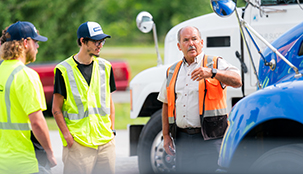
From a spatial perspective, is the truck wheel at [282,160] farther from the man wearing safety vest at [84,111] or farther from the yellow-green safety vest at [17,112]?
the yellow-green safety vest at [17,112]

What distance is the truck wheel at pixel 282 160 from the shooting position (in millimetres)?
3166

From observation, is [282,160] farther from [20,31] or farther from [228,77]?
[20,31]

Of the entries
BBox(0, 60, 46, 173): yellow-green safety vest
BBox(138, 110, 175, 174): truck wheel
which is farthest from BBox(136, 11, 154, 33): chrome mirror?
BBox(0, 60, 46, 173): yellow-green safety vest

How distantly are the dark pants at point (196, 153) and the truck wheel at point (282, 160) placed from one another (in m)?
0.76

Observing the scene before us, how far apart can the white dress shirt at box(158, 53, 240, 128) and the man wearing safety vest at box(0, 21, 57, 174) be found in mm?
1248

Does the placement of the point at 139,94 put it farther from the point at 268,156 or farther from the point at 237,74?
the point at 268,156

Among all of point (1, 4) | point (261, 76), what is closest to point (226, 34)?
point (261, 76)

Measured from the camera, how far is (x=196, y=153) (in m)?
4.09

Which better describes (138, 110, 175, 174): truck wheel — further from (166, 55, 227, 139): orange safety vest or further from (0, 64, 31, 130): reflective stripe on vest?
(0, 64, 31, 130): reflective stripe on vest

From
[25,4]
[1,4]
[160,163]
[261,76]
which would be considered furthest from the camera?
[25,4]

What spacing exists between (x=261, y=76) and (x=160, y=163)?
6.02 feet

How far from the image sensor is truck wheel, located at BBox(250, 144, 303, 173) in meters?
3.17

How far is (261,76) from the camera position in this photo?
15.0 ft

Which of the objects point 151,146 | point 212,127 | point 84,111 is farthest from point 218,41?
point 84,111
